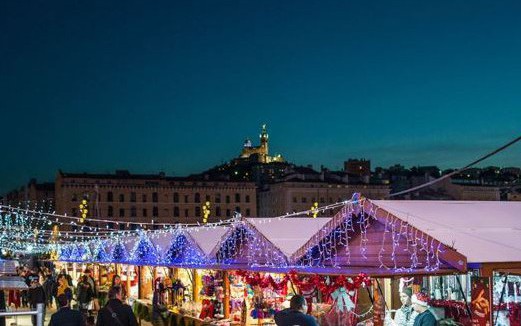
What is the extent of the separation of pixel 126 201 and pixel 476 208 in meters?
89.2

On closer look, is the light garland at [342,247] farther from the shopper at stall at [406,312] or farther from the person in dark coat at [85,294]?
the person in dark coat at [85,294]

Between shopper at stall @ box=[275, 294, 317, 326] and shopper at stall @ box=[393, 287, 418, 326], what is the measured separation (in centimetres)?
247

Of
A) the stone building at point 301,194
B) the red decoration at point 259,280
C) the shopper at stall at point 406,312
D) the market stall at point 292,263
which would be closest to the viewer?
the shopper at stall at point 406,312

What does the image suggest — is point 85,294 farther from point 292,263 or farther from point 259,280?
point 292,263

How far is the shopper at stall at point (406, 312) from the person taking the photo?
10.2m

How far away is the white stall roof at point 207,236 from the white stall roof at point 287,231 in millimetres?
1847

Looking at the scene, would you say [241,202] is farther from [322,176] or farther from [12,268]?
[12,268]

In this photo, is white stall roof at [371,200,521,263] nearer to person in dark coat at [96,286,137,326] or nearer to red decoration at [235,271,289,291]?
red decoration at [235,271,289,291]

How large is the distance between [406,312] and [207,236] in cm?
943

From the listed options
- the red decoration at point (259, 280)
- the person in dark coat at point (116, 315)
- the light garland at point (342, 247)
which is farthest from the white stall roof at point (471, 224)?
the person in dark coat at point (116, 315)

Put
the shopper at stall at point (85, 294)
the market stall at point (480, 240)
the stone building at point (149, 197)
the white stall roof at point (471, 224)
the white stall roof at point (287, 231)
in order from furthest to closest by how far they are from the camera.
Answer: the stone building at point (149, 197), the shopper at stall at point (85, 294), the white stall roof at point (287, 231), the white stall roof at point (471, 224), the market stall at point (480, 240)

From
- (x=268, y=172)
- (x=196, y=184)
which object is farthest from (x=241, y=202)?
(x=268, y=172)

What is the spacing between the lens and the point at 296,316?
8000 mm

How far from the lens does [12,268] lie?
68.0ft
